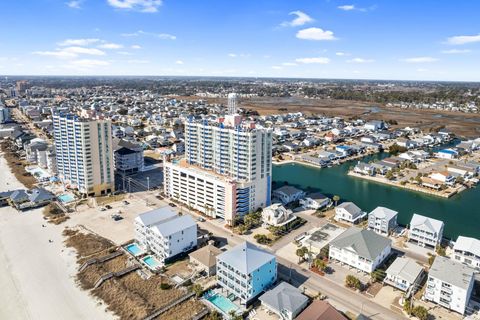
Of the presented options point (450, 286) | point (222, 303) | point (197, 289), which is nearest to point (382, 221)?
point (450, 286)

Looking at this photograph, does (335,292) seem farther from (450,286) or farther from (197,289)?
(197,289)

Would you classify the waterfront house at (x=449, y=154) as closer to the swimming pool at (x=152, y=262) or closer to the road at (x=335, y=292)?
the road at (x=335, y=292)

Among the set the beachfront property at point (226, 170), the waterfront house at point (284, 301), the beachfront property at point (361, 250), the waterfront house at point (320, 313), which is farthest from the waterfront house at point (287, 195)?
the waterfront house at point (320, 313)

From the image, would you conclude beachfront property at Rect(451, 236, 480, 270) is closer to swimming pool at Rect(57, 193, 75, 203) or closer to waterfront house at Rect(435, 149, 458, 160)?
swimming pool at Rect(57, 193, 75, 203)

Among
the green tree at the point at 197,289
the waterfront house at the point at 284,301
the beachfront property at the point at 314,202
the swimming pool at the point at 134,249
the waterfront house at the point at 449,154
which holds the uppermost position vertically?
the waterfront house at the point at 449,154

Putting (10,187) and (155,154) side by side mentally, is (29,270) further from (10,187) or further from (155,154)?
(155,154)

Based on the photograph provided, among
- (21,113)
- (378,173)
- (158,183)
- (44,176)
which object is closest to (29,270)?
(158,183)
